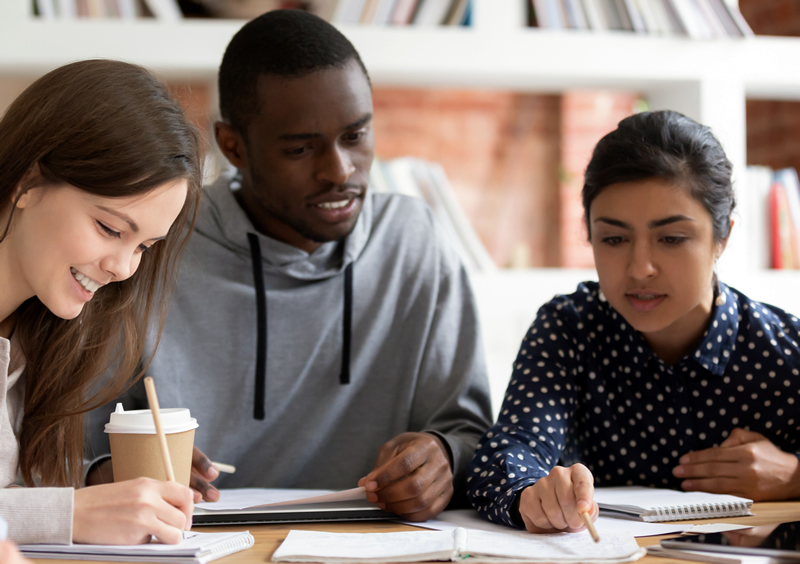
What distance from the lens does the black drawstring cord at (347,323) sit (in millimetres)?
1427

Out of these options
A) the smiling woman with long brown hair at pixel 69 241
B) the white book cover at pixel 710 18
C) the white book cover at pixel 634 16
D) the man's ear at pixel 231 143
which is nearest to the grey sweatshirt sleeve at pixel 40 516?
the smiling woman with long brown hair at pixel 69 241

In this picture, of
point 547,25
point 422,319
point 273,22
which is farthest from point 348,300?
point 547,25

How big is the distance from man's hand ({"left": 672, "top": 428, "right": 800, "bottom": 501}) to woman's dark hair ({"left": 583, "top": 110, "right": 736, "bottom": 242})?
1.07 ft

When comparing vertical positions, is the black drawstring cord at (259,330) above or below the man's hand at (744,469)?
above

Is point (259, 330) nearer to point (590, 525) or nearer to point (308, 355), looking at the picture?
point (308, 355)

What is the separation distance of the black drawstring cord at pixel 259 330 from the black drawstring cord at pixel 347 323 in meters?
0.14

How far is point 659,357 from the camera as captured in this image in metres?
1.30

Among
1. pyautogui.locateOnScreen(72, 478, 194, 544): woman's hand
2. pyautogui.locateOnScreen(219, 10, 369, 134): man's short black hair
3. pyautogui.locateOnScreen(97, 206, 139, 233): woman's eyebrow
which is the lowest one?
pyautogui.locateOnScreen(72, 478, 194, 544): woman's hand

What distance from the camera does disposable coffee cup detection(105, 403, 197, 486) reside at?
0.91 meters

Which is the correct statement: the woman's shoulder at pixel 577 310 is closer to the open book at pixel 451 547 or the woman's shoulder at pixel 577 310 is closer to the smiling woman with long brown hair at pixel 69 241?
the open book at pixel 451 547

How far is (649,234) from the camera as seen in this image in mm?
1186

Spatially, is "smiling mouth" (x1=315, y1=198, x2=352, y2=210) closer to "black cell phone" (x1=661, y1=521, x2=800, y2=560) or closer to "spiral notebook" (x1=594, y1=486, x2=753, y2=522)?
"spiral notebook" (x1=594, y1=486, x2=753, y2=522)

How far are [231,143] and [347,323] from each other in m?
0.41

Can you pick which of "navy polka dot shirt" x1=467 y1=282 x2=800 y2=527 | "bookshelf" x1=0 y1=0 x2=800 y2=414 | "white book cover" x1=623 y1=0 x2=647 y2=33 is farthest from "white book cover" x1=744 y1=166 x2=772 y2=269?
"navy polka dot shirt" x1=467 y1=282 x2=800 y2=527
